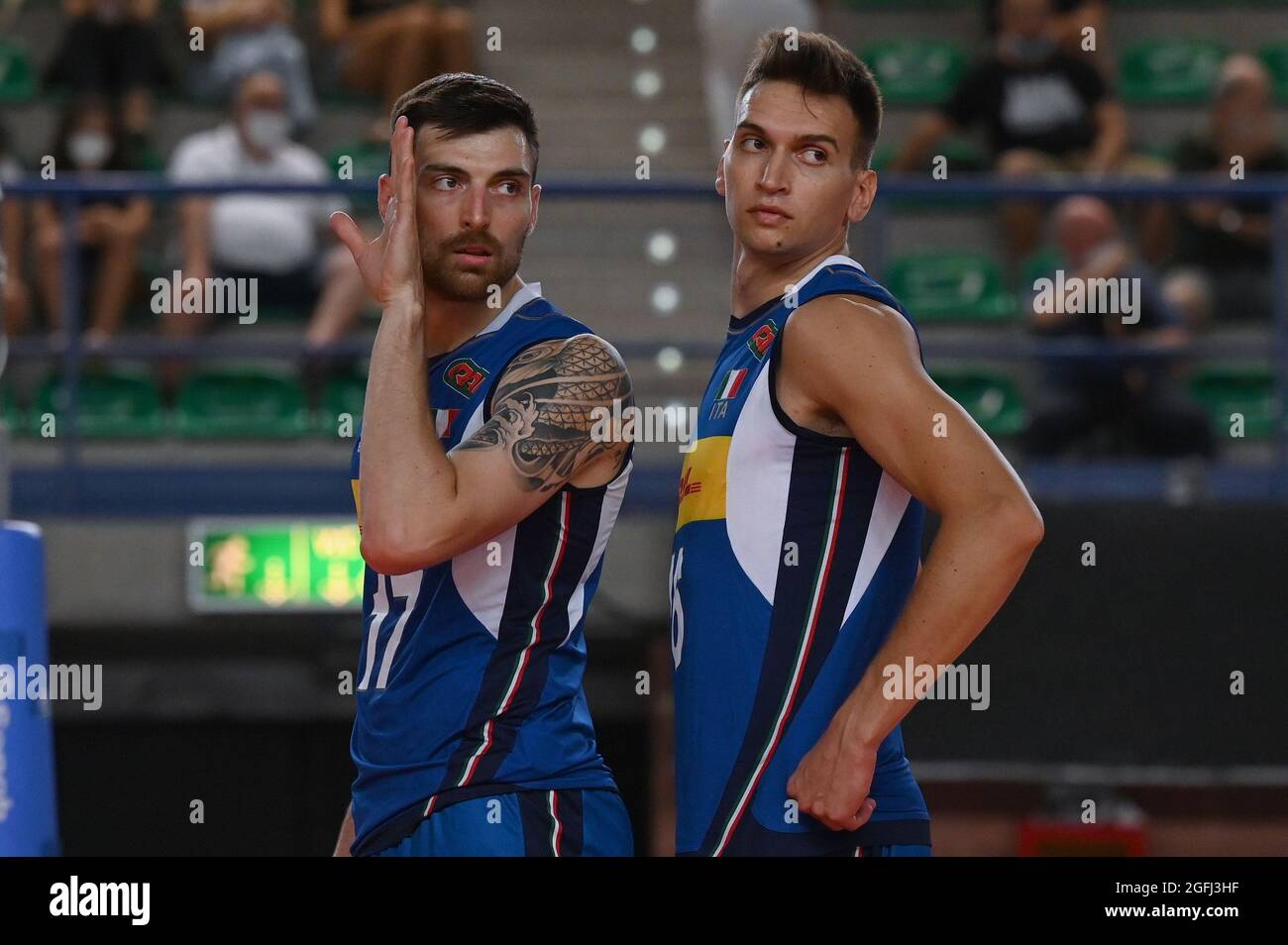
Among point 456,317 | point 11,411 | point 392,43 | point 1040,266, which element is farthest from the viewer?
point 392,43

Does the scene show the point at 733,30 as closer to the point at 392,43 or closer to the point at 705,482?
the point at 392,43

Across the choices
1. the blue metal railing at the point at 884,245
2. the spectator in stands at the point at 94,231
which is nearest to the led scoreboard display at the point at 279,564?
the blue metal railing at the point at 884,245

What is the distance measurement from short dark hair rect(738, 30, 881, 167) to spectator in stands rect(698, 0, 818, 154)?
15.7 feet

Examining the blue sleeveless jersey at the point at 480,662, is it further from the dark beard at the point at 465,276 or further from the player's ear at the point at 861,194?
the player's ear at the point at 861,194

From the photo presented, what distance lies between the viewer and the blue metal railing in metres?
7.21

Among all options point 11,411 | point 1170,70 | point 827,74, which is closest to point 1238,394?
point 1170,70

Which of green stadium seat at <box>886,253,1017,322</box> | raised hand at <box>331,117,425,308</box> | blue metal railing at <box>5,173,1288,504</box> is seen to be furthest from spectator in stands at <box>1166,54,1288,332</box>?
raised hand at <box>331,117,425,308</box>

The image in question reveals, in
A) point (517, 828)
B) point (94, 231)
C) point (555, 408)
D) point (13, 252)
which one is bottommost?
point (517, 828)

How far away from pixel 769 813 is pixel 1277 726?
3824 millimetres

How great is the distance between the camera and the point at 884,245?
742 cm

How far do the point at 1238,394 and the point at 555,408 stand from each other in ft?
21.3

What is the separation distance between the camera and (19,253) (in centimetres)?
905
